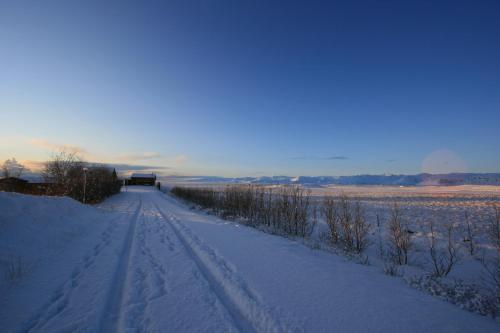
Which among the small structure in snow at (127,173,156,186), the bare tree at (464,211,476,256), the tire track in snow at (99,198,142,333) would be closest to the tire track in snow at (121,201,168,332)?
the tire track in snow at (99,198,142,333)

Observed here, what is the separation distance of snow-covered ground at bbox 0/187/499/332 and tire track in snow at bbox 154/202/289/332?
0.02 m

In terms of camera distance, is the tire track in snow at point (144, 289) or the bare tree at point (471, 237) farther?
the bare tree at point (471, 237)

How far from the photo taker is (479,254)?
9273mm

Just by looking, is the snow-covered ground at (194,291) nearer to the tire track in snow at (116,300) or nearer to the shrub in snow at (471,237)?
the tire track in snow at (116,300)

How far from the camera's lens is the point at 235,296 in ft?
13.2

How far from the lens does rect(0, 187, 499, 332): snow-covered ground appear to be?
324 centimetres

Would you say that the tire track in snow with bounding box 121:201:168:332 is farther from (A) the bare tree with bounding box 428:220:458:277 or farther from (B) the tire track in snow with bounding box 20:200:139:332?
(A) the bare tree with bounding box 428:220:458:277

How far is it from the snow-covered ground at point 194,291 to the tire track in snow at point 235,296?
0.02 meters

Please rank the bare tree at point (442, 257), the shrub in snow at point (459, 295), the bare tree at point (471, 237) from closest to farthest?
the shrub in snow at point (459, 295), the bare tree at point (442, 257), the bare tree at point (471, 237)

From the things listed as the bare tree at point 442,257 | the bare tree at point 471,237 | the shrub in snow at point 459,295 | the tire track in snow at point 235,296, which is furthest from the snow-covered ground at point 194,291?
the bare tree at point 471,237

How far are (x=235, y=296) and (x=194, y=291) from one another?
0.80 meters

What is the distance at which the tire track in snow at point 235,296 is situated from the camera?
321 cm

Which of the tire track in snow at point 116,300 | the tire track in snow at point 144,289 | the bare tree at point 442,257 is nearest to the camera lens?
the tire track in snow at point 116,300

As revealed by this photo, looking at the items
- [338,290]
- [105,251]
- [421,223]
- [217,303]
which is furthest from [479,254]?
[105,251]
